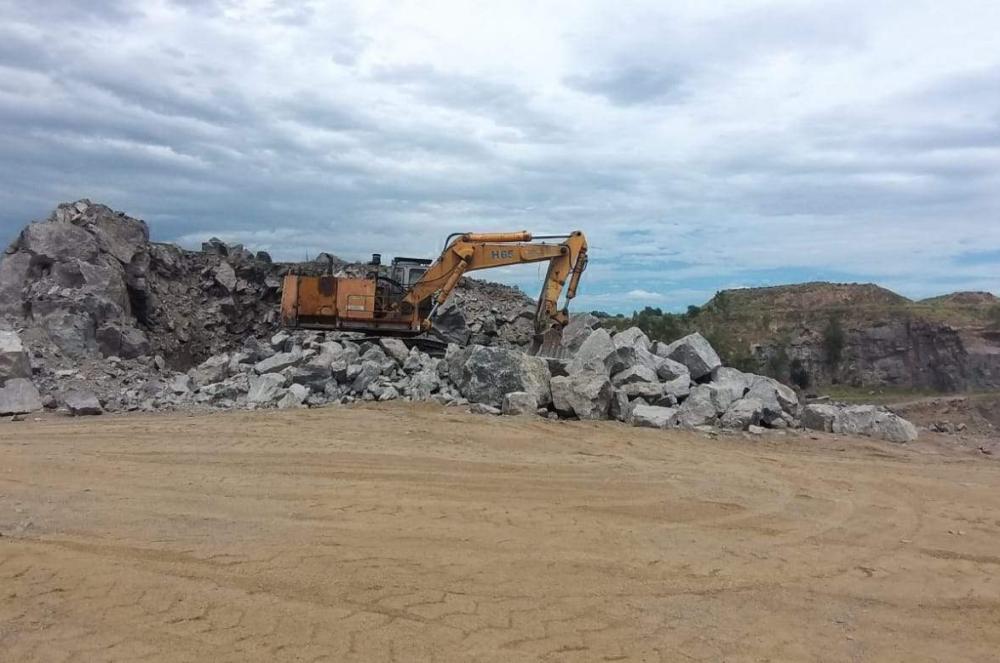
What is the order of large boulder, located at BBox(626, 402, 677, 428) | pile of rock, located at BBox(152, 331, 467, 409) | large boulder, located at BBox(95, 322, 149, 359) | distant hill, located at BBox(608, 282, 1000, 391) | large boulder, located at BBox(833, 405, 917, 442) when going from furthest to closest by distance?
distant hill, located at BBox(608, 282, 1000, 391)
large boulder, located at BBox(95, 322, 149, 359)
pile of rock, located at BBox(152, 331, 467, 409)
large boulder, located at BBox(626, 402, 677, 428)
large boulder, located at BBox(833, 405, 917, 442)

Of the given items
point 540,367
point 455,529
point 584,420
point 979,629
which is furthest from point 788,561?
point 540,367

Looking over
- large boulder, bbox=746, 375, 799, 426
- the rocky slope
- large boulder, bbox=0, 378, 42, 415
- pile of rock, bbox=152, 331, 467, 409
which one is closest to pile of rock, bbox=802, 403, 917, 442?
large boulder, bbox=746, 375, 799, 426

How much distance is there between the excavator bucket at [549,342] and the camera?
1739cm

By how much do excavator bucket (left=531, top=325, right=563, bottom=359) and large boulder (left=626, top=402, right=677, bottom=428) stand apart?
4.60 m

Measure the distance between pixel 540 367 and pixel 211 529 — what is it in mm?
8853

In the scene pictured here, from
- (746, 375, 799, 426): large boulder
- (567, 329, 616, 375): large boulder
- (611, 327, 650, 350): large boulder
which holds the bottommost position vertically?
(746, 375, 799, 426): large boulder

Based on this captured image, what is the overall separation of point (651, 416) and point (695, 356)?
3151mm

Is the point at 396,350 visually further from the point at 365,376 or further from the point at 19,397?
the point at 19,397

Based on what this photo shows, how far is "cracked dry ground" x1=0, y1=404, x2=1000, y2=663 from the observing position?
4.02 meters

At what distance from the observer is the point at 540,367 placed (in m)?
14.0

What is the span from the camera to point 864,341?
4281 centimetres

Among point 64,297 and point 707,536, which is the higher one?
point 64,297

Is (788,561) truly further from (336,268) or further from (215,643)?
(336,268)

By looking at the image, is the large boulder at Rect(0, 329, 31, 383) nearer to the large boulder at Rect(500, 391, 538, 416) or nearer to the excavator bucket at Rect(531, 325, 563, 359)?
the large boulder at Rect(500, 391, 538, 416)
